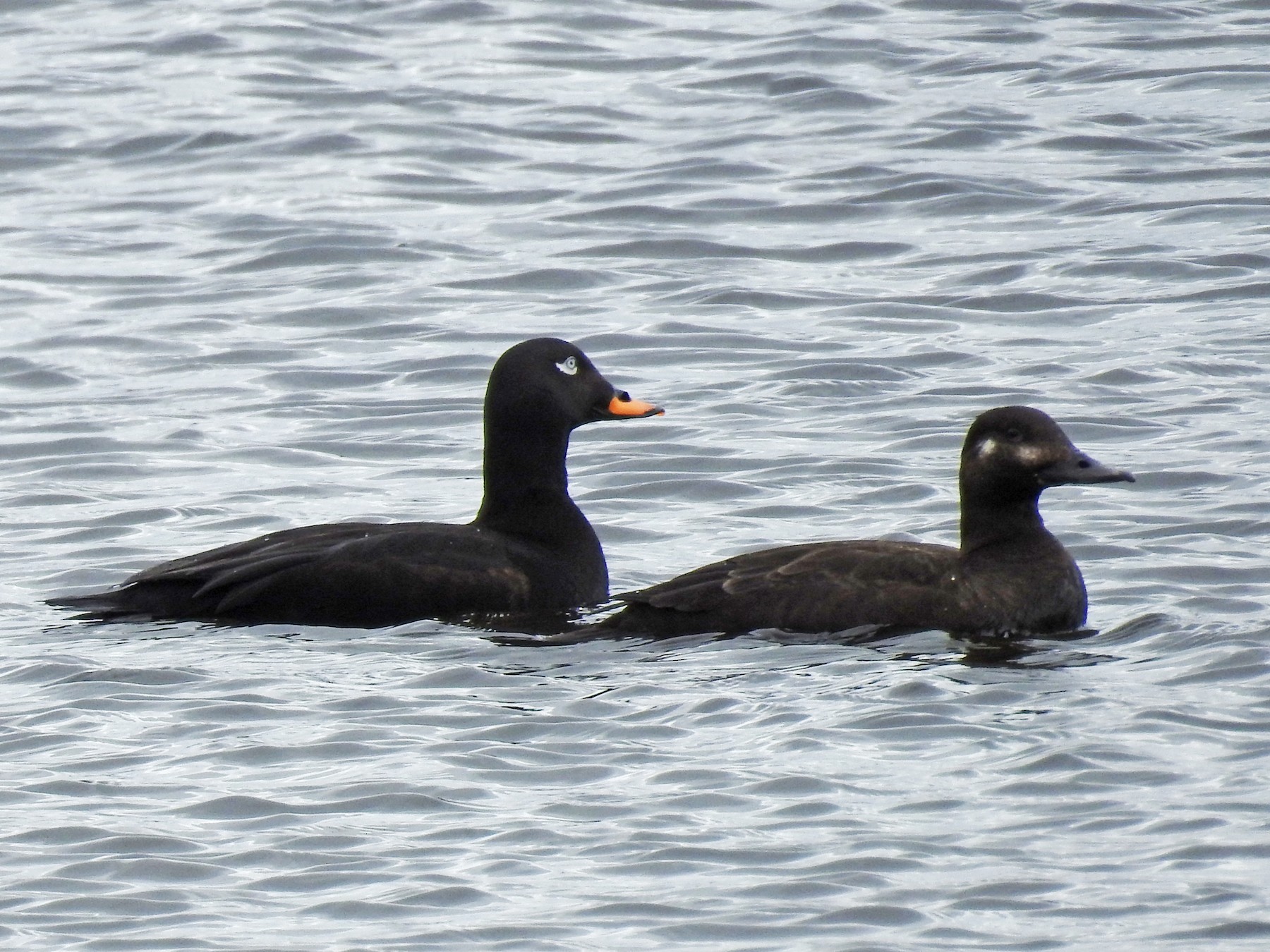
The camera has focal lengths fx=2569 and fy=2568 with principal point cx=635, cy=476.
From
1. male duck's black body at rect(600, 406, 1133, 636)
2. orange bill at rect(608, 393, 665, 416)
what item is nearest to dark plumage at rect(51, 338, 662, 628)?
orange bill at rect(608, 393, 665, 416)

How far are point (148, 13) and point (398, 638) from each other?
1310 cm

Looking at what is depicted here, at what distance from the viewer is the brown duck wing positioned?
8.06 m

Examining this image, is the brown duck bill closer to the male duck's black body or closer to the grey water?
the male duck's black body

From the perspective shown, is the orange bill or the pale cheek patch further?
the orange bill

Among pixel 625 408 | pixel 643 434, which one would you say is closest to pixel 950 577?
pixel 625 408

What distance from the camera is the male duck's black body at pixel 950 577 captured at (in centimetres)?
809

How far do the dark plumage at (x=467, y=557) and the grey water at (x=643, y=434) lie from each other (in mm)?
128

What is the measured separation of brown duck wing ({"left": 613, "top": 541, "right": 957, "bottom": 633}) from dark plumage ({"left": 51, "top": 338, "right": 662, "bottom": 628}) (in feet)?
2.14

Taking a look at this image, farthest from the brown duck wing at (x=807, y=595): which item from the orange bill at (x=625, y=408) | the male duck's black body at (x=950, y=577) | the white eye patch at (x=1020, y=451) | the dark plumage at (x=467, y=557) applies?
the orange bill at (x=625, y=408)

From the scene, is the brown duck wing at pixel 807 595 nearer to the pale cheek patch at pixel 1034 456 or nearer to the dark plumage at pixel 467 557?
the pale cheek patch at pixel 1034 456

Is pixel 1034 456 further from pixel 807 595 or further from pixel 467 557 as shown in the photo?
pixel 467 557

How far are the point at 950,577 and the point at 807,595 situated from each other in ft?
1.64

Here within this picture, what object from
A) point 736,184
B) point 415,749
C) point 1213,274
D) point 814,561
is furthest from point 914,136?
point 415,749

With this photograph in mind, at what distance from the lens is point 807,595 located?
26.5 ft
